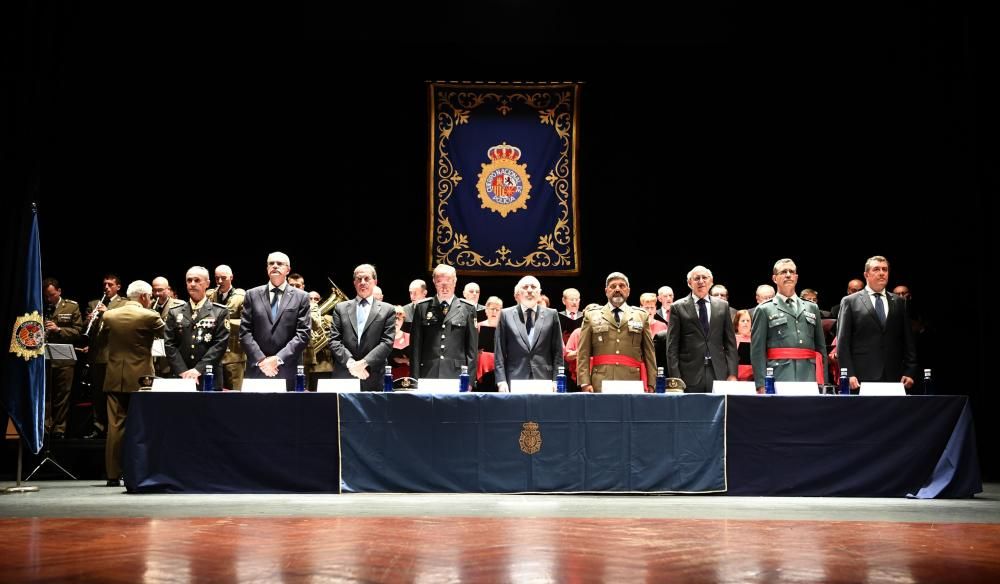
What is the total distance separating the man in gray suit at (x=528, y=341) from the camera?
21.4 ft

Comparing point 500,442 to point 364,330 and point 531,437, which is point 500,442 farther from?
point 364,330

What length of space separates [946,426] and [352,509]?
384 centimetres

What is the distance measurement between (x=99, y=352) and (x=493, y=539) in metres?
4.33

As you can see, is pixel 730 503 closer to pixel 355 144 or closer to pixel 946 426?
pixel 946 426

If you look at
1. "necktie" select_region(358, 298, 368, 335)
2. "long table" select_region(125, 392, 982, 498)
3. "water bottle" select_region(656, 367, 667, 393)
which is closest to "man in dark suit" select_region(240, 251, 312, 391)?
"necktie" select_region(358, 298, 368, 335)

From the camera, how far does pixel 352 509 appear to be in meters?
5.09

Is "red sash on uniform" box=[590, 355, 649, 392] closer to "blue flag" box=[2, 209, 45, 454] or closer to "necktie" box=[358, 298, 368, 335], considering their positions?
"necktie" box=[358, 298, 368, 335]

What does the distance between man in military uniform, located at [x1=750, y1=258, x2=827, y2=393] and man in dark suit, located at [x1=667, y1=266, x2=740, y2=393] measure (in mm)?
231

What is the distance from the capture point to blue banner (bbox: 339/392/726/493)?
19.0 ft

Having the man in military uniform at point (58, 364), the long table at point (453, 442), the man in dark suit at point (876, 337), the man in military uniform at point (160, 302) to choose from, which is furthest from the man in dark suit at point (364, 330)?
the man in military uniform at point (58, 364)

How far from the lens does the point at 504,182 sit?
31.9 feet

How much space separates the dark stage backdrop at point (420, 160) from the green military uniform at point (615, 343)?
319cm

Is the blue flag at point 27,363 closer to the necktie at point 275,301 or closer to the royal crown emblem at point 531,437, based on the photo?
the necktie at point 275,301

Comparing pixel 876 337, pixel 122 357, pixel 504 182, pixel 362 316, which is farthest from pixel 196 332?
pixel 876 337
